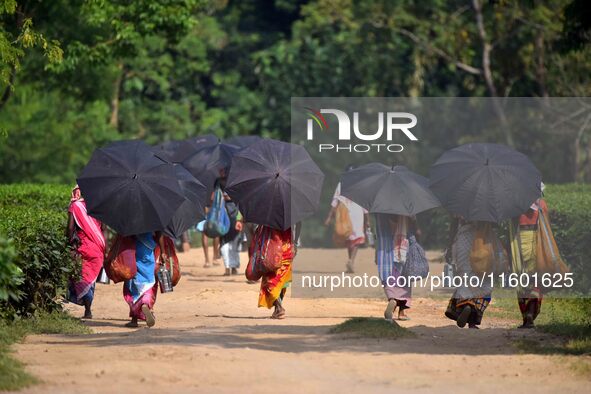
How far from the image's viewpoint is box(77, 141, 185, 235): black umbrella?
14.5 m

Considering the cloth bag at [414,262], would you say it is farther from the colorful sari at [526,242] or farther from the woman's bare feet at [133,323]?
the woman's bare feet at [133,323]

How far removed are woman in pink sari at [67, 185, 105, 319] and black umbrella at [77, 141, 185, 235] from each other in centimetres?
75

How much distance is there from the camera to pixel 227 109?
42031 millimetres

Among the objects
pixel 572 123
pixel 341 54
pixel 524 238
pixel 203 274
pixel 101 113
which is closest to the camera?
pixel 524 238

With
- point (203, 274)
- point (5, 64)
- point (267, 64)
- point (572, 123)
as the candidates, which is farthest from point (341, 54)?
point (5, 64)

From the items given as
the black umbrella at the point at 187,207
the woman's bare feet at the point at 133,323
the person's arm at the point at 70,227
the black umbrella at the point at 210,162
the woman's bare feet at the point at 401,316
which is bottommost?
the woman's bare feet at the point at 133,323

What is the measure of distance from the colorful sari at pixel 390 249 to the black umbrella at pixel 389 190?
1.06ft

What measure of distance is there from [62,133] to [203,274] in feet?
31.9

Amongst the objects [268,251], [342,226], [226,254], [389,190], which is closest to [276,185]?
[268,251]

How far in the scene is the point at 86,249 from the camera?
15.6 meters

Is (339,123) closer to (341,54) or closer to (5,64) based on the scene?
(5,64)

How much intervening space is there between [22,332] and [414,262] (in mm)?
4175

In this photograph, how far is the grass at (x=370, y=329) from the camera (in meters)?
13.6

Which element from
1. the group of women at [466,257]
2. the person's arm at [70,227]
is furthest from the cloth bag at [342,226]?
the person's arm at [70,227]
